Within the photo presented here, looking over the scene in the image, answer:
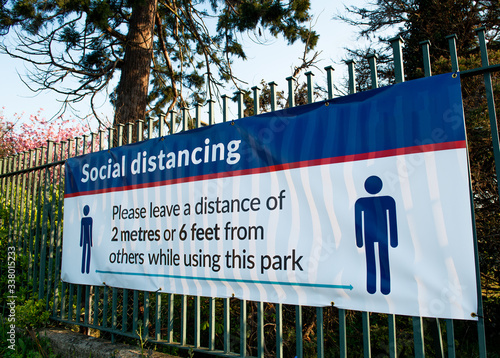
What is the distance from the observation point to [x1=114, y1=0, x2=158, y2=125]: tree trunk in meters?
6.14

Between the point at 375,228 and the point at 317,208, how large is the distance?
38cm

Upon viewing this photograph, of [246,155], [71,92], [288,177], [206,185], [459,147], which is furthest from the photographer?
[71,92]

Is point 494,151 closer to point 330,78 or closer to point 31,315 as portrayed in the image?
point 330,78

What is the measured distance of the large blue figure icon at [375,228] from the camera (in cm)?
217

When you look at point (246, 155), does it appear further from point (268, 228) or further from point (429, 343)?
point (429, 343)

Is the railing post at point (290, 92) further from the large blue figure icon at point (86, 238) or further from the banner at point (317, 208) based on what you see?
the large blue figure icon at point (86, 238)

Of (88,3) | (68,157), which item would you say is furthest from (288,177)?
(88,3)

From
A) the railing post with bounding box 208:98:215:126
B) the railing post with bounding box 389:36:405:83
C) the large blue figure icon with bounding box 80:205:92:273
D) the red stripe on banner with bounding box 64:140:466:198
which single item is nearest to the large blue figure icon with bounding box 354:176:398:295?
the red stripe on banner with bounding box 64:140:466:198

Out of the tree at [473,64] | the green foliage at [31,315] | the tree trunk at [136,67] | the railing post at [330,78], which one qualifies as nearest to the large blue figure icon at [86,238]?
the green foliage at [31,315]

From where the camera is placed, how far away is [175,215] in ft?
10.4

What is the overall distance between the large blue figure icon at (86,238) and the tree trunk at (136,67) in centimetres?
250

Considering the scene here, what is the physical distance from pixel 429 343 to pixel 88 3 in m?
6.29

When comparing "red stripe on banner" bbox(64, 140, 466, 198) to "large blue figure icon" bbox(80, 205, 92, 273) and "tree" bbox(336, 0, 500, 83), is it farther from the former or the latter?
"tree" bbox(336, 0, 500, 83)

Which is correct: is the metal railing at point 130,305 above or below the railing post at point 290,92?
below
